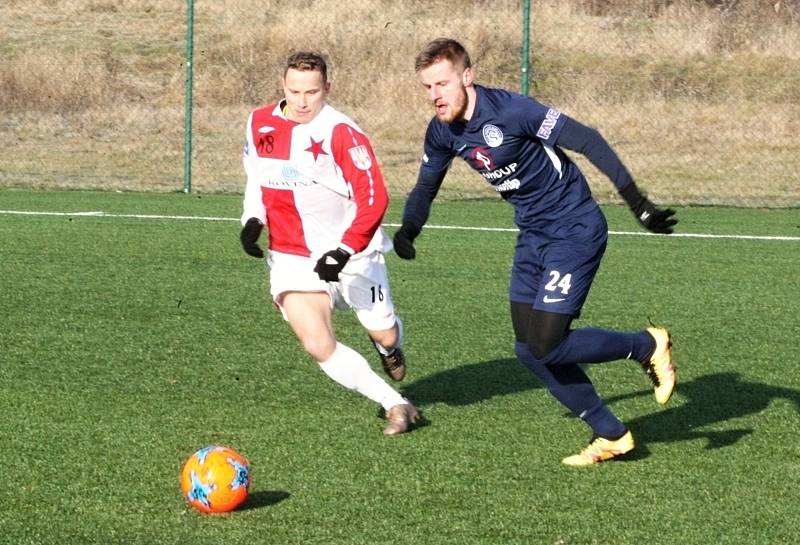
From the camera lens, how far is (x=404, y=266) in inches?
457

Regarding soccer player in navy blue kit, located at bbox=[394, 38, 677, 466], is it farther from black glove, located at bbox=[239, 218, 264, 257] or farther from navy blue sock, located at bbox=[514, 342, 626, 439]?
black glove, located at bbox=[239, 218, 264, 257]

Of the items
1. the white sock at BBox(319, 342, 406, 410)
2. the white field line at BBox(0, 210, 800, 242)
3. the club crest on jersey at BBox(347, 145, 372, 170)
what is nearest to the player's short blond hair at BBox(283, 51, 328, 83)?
the club crest on jersey at BBox(347, 145, 372, 170)

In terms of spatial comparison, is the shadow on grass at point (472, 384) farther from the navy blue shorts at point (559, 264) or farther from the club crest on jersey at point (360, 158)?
the club crest on jersey at point (360, 158)

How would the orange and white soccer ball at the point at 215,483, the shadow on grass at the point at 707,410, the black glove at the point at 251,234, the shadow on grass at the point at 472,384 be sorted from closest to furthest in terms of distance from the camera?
the orange and white soccer ball at the point at 215,483 → the shadow on grass at the point at 707,410 → the black glove at the point at 251,234 → the shadow on grass at the point at 472,384

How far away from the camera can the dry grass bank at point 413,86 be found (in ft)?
63.1

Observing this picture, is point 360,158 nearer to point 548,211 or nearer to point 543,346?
point 548,211

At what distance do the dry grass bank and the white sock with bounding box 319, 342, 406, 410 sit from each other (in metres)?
11.1

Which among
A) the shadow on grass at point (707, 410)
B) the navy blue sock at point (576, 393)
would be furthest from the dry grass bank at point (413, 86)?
the navy blue sock at point (576, 393)

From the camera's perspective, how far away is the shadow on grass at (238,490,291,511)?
5.32m

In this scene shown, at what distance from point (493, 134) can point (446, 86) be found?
0.27 metres

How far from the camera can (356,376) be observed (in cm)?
664

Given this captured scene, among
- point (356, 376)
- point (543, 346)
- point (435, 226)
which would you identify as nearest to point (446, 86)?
point (543, 346)

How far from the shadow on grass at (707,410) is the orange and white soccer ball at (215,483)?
1.80 m

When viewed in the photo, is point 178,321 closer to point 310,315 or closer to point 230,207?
point 310,315
